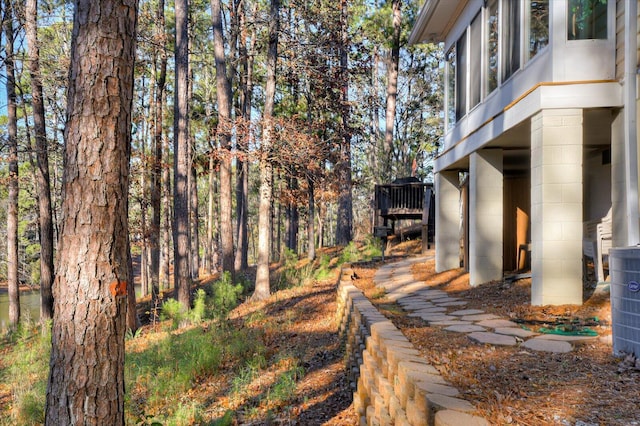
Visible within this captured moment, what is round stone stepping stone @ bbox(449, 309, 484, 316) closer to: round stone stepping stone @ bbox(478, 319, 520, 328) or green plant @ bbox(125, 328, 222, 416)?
round stone stepping stone @ bbox(478, 319, 520, 328)

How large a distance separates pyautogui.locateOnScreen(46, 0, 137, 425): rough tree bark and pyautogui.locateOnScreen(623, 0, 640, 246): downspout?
499 centimetres

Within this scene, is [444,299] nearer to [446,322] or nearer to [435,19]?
[446,322]

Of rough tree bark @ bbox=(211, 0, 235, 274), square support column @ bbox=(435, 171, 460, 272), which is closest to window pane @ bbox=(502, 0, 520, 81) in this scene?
square support column @ bbox=(435, 171, 460, 272)

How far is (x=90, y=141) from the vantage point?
9.04ft

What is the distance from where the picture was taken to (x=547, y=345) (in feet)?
12.1

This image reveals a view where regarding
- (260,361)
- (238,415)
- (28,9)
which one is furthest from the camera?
(28,9)

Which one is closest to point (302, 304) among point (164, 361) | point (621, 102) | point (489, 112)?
point (164, 361)

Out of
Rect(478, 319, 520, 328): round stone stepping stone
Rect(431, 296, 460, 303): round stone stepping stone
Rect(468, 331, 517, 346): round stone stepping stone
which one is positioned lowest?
Rect(431, 296, 460, 303): round stone stepping stone

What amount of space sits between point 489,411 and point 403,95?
26.9 metres

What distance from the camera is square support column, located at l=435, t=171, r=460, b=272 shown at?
32.2 ft

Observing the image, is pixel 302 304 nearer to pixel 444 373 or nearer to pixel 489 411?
pixel 444 373

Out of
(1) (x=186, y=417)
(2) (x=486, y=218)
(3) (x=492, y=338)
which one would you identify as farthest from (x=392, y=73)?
(1) (x=186, y=417)

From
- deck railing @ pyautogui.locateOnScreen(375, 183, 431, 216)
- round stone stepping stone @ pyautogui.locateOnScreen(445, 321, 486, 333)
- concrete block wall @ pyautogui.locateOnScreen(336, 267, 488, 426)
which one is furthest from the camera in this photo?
deck railing @ pyautogui.locateOnScreen(375, 183, 431, 216)

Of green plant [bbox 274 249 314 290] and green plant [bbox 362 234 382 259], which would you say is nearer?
green plant [bbox 274 249 314 290]
